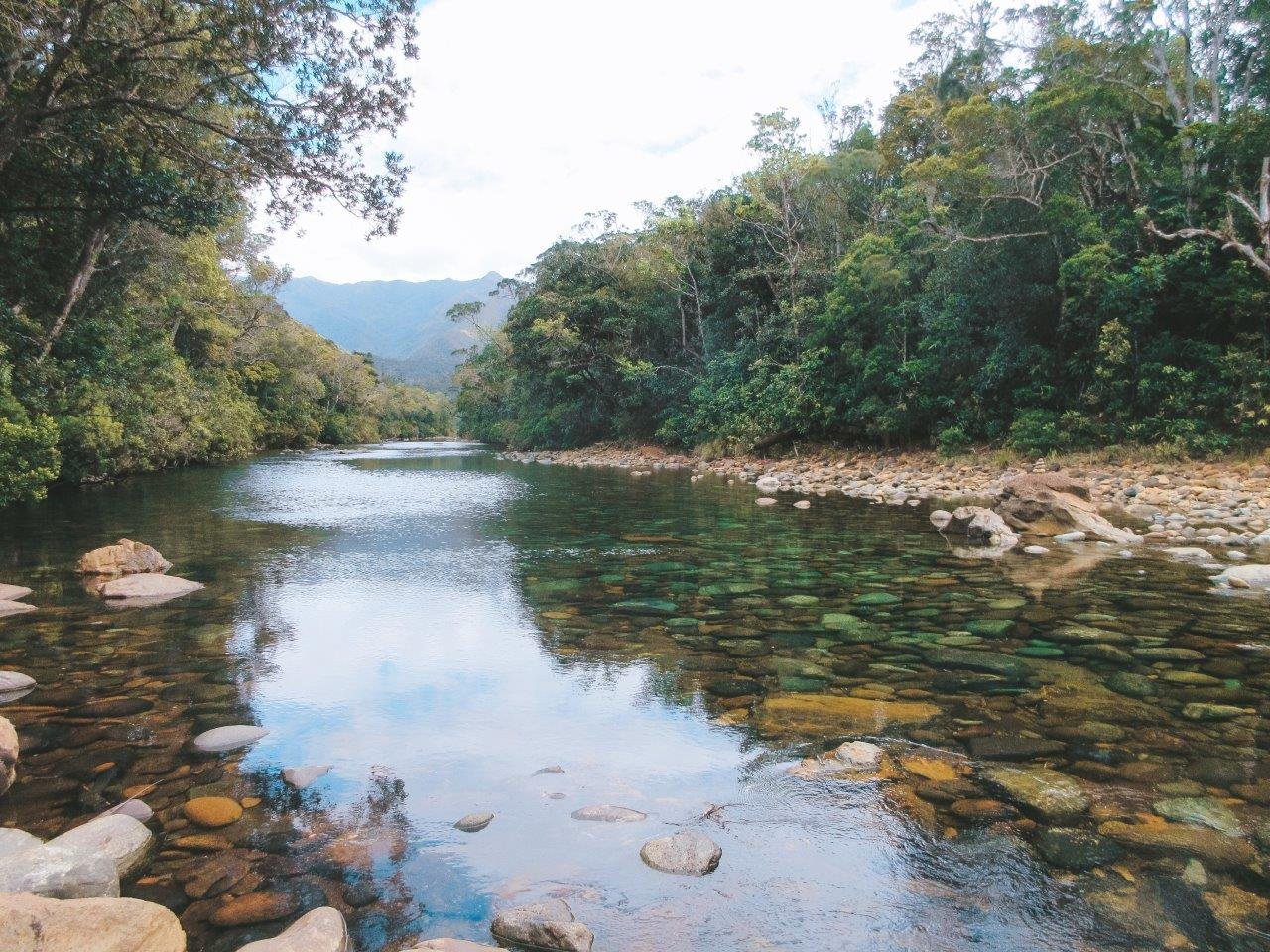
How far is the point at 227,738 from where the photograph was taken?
399 centimetres

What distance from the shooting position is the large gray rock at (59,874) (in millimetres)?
2416

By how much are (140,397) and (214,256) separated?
11.1 meters

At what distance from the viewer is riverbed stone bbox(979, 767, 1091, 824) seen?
10.2ft

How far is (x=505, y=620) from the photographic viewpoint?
677cm

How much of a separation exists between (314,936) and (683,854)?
1341mm

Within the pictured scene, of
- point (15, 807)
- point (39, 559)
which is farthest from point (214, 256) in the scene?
point (15, 807)

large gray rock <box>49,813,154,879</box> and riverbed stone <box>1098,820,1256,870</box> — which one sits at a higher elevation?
large gray rock <box>49,813,154,879</box>

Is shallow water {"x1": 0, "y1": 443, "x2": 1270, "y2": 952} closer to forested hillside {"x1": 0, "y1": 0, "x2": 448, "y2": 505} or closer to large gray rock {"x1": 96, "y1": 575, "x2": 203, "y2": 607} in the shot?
large gray rock {"x1": 96, "y1": 575, "x2": 203, "y2": 607}

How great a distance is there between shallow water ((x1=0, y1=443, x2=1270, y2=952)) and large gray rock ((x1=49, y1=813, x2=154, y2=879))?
3.9 inches

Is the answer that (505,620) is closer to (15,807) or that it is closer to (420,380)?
(15,807)

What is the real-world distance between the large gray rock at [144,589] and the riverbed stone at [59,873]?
5189 mm

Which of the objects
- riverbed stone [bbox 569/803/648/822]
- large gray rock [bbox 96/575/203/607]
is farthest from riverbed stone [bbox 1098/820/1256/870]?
large gray rock [bbox 96/575/203/607]

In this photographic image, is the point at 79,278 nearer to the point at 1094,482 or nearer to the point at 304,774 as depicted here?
A: the point at 304,774

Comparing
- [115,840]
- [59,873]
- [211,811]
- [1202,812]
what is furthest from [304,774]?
[1202,812]
